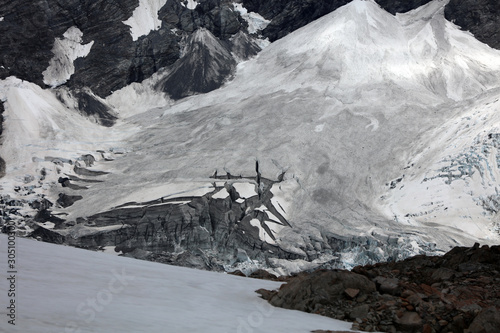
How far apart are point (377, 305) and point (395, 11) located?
93.5 m

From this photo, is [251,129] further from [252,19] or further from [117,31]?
[252,19]

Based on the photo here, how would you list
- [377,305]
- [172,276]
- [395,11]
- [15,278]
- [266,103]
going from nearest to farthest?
1. [15,278]
2. [377,305]
3. [172,276]
4. [266,103]
5. [395,11]

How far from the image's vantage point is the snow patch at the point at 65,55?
8750 cm

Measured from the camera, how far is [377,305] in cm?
1413

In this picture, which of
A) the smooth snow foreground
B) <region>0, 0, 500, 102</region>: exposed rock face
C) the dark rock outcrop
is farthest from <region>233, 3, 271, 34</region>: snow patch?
the smooth snow foreground

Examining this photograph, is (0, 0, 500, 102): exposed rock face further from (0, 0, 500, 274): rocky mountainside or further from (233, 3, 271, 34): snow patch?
(233, 3, 271, 34): snow patch

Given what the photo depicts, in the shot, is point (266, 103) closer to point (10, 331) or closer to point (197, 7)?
point (197, 7)

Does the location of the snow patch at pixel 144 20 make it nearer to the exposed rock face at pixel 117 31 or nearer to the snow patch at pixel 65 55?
the exposed rock face at pixel 117 31

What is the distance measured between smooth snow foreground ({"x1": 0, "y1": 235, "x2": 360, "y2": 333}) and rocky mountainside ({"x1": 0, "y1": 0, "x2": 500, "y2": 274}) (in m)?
35.8

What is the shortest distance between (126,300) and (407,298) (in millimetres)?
6248

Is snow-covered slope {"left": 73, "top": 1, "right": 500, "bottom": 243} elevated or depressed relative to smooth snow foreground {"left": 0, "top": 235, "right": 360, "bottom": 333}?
depressed

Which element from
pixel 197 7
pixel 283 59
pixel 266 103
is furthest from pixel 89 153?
pixel 197 7

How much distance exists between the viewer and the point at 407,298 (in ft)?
46.3

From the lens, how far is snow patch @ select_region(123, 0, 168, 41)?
95.8 metres
